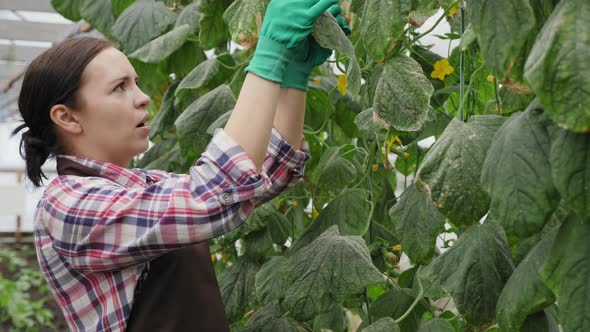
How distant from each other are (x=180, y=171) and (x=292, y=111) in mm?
722

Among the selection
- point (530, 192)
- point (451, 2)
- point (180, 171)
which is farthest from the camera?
point (180, 171)

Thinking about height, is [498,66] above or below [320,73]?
above

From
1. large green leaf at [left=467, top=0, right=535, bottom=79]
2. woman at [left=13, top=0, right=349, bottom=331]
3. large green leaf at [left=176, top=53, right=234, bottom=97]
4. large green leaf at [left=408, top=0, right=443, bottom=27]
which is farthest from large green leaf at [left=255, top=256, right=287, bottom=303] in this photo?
large green leaf at [left=467, top=0, right=535, bottom=79]

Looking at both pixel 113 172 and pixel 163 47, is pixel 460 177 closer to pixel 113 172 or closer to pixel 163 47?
pixel 113 172

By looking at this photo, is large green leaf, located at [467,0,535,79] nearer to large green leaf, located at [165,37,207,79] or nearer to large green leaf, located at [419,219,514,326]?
large green leaf, located at [419,219,514,326]

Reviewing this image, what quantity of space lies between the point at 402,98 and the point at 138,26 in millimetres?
975

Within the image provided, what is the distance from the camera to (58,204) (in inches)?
47.3

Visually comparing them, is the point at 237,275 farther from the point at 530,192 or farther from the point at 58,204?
the point at 530,192

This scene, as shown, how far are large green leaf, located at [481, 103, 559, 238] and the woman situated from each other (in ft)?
1.17

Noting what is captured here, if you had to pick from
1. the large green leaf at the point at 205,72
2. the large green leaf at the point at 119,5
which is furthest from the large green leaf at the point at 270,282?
the large green leaf at the point at 119,5

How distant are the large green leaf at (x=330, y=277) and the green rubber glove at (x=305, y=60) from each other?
0.75 feet

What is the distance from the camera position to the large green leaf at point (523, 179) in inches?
30.4

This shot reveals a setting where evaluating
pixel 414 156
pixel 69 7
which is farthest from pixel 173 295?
pixel 69 7

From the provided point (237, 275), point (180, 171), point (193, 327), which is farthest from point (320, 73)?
point (193, 327)
